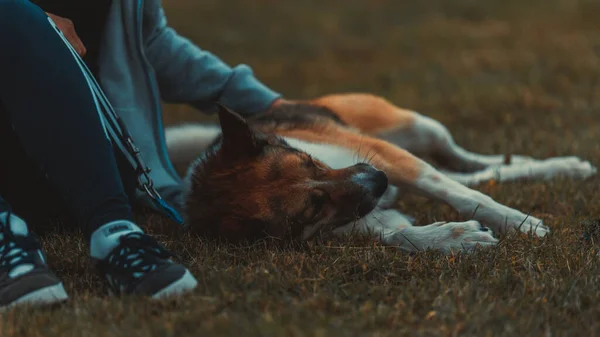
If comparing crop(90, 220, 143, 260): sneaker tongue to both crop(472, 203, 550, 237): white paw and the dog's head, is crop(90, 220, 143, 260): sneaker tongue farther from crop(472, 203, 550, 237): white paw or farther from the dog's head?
crop(472, 203, 550, 237): white paw

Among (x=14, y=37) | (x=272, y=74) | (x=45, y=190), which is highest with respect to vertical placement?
(x=14, y=37)

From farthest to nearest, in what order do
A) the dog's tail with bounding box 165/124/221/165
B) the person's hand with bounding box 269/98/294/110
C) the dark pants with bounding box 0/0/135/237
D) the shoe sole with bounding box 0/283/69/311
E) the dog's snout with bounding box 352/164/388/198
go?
the dog's tail with bounding box 165/124/221/165 → the person's hand with bounding box 269/98/294/110 → the dog's snout with bounding box 352/164/388/198 → the dark pants with bounding box 0/0/135/237 → the shoe sole with bounding box 0/283/69/311

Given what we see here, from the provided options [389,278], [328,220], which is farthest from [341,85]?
[389,278]

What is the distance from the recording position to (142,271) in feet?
8.91

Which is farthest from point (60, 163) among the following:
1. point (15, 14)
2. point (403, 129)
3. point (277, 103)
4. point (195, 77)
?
point (403, 129)

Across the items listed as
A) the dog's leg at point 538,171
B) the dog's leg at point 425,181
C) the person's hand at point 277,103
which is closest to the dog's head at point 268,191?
the dog's leg at point 425,181

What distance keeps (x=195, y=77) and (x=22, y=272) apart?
2.01m

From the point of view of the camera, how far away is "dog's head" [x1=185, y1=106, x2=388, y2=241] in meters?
3.41

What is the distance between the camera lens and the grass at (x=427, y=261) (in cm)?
247

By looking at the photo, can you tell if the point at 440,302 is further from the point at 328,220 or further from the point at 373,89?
the point at 373,89

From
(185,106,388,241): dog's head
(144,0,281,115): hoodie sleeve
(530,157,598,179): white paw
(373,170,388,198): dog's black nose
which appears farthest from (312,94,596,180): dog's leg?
(185,106,388,241): dog's head

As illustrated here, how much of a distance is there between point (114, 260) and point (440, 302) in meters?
1.14

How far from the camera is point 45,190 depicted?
3637mm

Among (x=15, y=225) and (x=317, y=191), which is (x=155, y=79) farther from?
(x=15, y=225)
